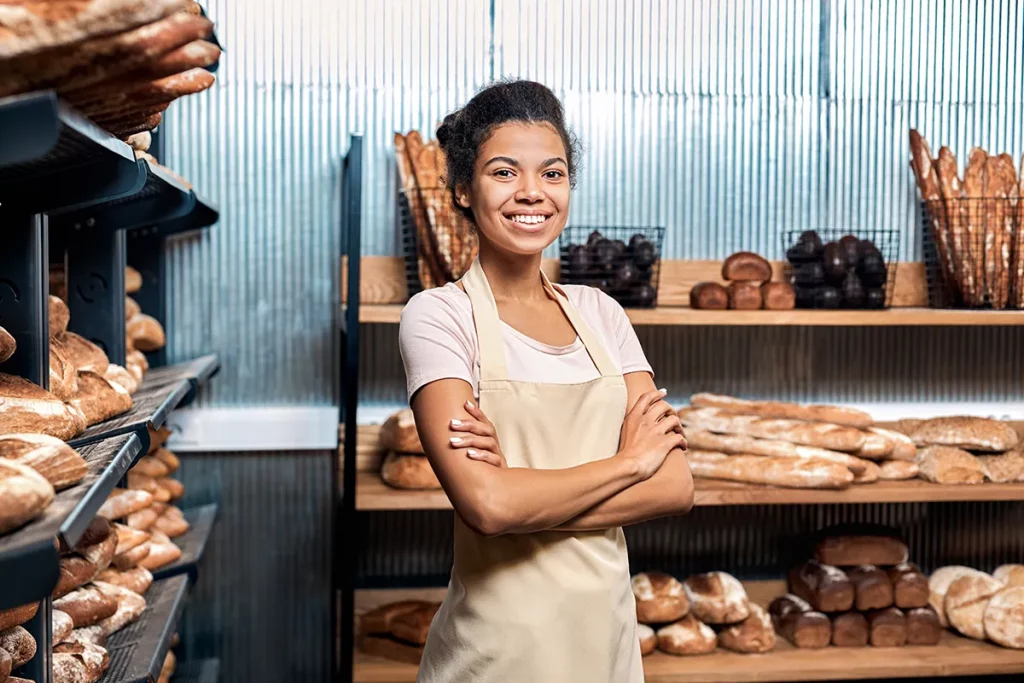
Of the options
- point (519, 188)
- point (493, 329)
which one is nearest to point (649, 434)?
point (493, 329)

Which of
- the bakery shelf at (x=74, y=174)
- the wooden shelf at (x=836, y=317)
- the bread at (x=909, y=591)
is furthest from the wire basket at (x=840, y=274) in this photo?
the bakery shelf at (x=74, y=174)

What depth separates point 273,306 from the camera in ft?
11.3

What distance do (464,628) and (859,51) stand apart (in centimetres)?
272

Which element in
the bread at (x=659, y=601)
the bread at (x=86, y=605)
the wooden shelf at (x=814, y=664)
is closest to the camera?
the bread at (x=86, y=605)

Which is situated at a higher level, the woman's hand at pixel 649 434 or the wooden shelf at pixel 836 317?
the wooden shelf at pixel 836 317

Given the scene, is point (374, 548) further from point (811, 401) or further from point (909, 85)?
point (909, 85)

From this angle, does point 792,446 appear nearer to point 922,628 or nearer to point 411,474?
point 922,628

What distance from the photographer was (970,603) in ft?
10.6

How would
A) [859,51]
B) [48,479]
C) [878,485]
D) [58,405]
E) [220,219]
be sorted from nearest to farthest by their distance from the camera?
[48,479], [58,405], [878,485], [220,219], [859,51]

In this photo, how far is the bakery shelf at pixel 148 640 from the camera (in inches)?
76.3

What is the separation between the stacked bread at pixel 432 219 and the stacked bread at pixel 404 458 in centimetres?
41

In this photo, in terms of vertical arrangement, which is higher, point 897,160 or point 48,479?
point 897,160

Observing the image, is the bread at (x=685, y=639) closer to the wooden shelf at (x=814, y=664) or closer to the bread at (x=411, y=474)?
the wooden shelf at (x=814, y=664)

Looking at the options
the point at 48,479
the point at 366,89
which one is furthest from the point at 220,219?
the point at 48,479
